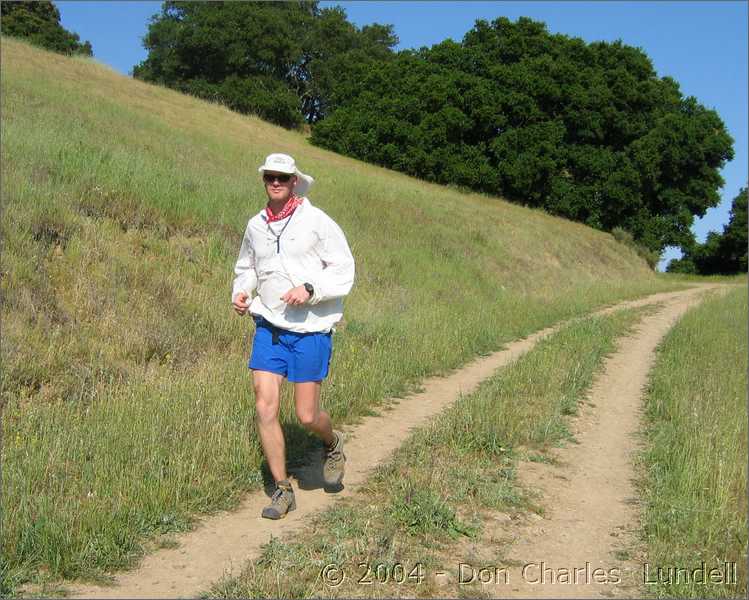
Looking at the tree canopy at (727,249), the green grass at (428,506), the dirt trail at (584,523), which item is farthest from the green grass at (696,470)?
the tree canopy at (727,249)

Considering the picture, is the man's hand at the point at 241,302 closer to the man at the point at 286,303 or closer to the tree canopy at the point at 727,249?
the man at the point at 286,303

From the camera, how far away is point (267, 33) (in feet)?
159

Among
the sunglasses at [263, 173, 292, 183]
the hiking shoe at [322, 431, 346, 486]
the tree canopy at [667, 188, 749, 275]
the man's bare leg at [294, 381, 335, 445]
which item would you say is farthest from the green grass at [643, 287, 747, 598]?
the tree canopy at [667, 188, 749, 275]

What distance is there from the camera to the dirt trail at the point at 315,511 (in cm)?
421

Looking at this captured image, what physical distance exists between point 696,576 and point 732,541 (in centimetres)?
55

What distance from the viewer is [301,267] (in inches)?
203

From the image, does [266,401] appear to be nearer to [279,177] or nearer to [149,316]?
[279,177]

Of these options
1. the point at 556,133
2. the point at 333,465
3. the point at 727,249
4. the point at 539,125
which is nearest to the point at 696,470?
the point at 333,465

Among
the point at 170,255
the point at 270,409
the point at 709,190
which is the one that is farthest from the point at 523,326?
the point at 709,190

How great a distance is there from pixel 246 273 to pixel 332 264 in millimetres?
646

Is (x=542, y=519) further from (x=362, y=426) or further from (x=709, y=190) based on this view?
(x=709, y=190)

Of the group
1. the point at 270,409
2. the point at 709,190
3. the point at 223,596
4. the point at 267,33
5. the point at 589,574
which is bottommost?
the point at 223,596

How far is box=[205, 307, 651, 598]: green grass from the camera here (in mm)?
4090

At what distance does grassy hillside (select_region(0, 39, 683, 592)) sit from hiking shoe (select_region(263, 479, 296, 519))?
434 millimetres
